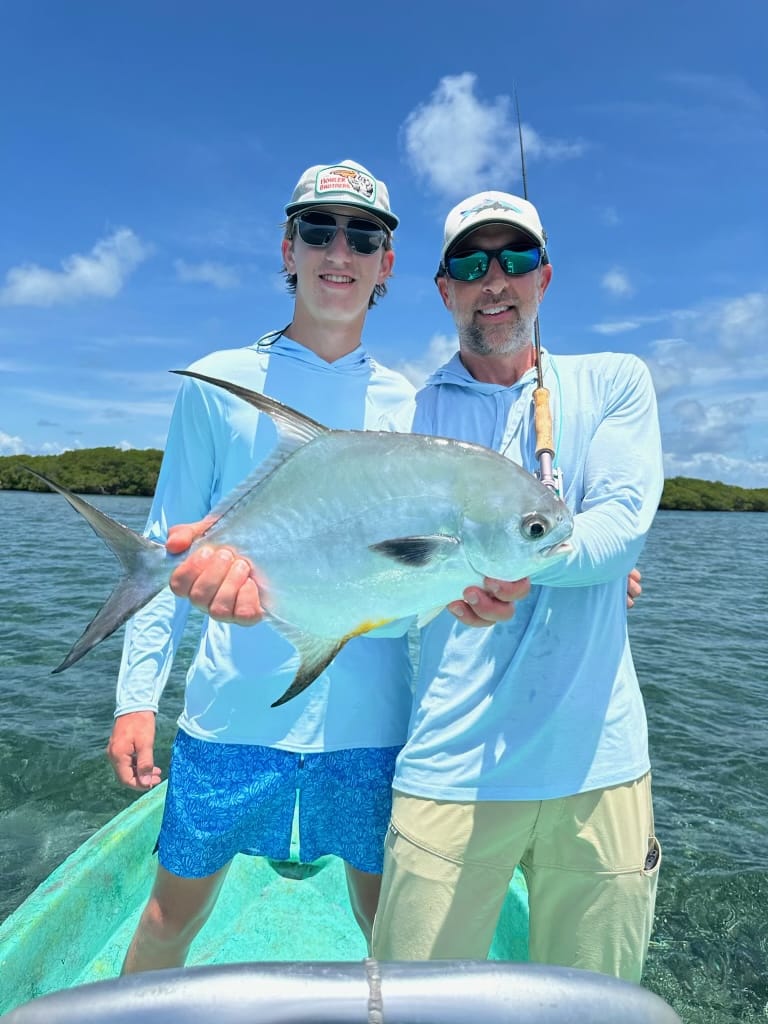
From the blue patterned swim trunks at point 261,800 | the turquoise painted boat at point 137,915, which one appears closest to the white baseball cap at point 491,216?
the blue patterned swim trunks at point 261,800

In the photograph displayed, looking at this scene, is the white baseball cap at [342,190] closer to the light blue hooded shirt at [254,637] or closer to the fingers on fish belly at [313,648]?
the light blue hooded shirt at [254,637]

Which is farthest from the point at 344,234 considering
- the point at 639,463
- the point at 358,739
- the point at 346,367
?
the point at 358,739

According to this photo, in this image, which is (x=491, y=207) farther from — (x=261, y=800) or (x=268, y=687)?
(x=261, y=800)

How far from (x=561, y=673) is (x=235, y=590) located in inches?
39.4

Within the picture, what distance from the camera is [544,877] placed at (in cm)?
218

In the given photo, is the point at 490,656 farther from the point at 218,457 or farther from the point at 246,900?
the point at 246,900

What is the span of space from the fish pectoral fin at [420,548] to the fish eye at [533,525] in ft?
0.55

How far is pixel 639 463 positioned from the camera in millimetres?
2150

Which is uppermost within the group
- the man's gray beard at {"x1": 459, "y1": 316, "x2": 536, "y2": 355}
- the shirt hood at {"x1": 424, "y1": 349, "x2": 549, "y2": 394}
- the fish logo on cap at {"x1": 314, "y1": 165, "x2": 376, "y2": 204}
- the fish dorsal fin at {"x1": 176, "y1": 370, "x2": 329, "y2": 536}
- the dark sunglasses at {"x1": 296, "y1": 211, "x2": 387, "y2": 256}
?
the fish logo on cap at {"x1": 314, "y1": 165, "x2": 376, "y2": 204}

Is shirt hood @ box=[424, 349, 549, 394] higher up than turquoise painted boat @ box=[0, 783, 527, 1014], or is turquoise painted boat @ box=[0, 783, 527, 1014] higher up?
shirt hood @ box=[424, 349, 549, 394]

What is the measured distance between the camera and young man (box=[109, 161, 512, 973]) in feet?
7.73

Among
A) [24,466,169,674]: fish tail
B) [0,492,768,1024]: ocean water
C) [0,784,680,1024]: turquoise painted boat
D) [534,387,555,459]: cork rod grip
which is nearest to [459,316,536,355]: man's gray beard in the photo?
[534,387,555,459]: cork rod grip

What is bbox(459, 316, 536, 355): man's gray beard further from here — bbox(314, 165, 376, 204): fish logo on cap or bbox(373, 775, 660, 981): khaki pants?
bbox(373, 775, 660, 981): khaki pants

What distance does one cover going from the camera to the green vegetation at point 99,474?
6962 cm
